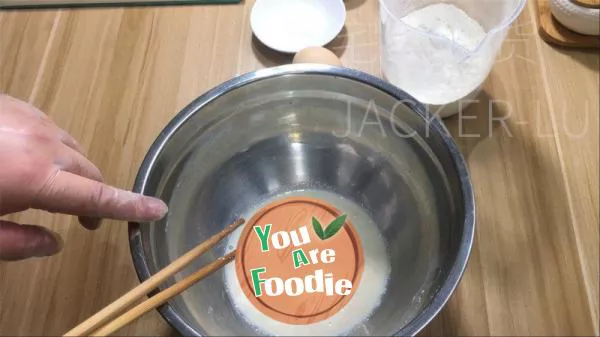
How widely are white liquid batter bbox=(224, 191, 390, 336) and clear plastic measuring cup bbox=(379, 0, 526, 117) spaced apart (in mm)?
174

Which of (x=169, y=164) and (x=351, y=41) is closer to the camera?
(x=169, y=164)

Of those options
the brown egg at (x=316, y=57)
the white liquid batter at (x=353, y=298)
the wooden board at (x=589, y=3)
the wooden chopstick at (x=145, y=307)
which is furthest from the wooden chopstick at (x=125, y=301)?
the wooden board at (x=589, y=3)

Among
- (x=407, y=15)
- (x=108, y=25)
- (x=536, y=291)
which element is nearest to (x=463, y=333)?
(x=536, y=291)

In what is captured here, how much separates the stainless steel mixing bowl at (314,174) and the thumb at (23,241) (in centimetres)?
8

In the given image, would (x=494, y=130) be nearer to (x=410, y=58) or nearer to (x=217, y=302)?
(x=410, y=58)

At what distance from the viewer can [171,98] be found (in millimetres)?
753

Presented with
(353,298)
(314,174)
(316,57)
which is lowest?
(353,298)

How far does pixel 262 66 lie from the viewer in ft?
2.54

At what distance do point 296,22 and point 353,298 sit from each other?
1.32ft

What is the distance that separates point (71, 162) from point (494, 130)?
0.49 metres

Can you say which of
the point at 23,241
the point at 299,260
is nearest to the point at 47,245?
the point at 23,241

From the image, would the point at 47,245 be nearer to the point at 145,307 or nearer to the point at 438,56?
the point at 145,307

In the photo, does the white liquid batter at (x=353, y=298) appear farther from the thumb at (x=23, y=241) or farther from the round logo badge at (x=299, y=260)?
the thumb at (x=23, y=241)

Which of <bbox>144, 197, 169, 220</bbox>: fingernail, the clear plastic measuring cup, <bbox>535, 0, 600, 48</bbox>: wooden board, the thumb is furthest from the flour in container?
the thumb
